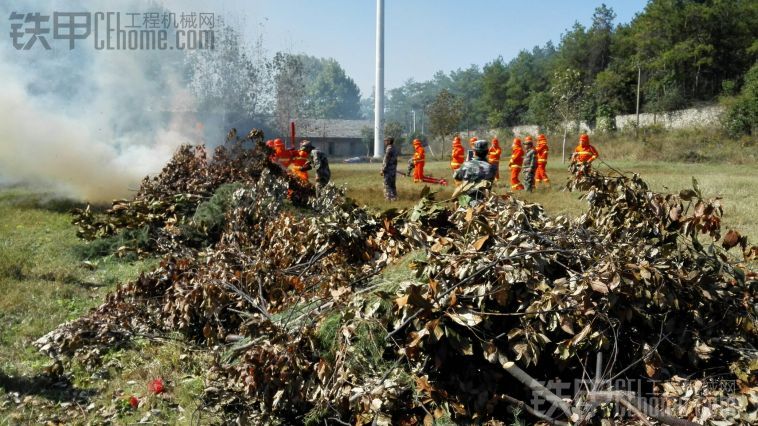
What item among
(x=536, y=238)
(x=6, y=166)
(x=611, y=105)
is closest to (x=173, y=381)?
(x=536, y=238)

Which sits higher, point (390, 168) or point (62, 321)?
point (390, 168)

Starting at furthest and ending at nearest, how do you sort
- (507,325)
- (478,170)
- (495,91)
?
1. (495,91)
2. (478,170)
3. (507,325)

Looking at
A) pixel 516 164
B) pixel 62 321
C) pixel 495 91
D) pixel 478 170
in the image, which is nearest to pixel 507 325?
pixel 478 170

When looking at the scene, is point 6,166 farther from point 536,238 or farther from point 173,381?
point 536,238

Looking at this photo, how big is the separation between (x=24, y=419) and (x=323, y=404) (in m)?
2.35

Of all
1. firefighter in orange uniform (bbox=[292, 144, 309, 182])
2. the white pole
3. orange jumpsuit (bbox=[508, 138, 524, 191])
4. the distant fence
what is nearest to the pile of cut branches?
firefighter in orange uniform (bbox=[292, 144, 309, 182])

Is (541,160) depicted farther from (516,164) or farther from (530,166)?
(530,166)

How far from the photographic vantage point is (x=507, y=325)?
4164 millimetres

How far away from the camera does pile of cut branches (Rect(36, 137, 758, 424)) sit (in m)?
3.89

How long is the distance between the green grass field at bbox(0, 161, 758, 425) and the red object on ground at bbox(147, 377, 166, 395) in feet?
0.17

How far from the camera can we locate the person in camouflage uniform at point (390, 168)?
15.3 metres

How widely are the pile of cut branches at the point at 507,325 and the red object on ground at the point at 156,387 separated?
0.41 meters

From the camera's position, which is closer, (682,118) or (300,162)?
(300,162)

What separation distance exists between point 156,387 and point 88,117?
13.5 m
